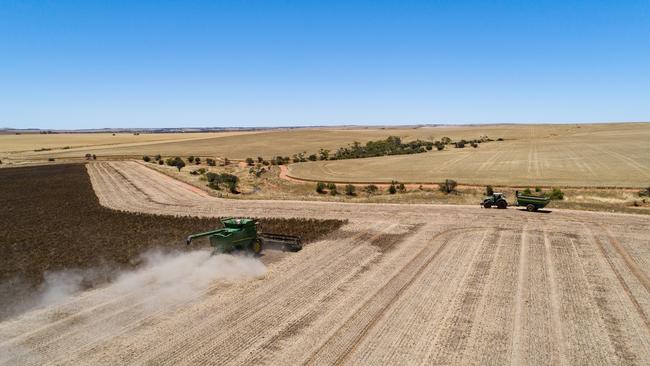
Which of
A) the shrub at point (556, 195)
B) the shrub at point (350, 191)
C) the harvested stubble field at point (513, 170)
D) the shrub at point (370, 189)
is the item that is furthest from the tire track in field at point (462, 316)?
the harvested stubble field at point (513, 170)

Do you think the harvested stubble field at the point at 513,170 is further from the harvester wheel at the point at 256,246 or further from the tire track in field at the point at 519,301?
the harvester wheel at the point at 256,246

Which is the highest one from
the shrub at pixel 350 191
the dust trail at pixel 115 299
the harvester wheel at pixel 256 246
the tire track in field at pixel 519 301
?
the harvester wheel at pixel 256 246

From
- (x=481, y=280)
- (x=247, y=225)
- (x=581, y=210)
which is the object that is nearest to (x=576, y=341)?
(x=481, y=280)

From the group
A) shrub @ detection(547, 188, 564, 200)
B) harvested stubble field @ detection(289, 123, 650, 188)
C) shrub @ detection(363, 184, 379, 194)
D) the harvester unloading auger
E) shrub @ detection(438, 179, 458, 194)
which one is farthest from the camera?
harvested stubble field @ detection(289, 123, 650, 188)

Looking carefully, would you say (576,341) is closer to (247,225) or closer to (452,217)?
(247,225)

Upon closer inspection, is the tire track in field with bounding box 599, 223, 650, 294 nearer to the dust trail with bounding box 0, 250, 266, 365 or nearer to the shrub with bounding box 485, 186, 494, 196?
the shrub with bounding box 485, 186, 494, 196

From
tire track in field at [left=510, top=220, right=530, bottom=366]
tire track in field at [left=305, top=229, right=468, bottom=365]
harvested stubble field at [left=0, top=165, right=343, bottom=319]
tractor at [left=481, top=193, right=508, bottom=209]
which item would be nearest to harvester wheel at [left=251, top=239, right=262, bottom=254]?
harvested stubble field at [left=0, top=165, right=343, bottom=319]

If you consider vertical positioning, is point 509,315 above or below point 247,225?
below
